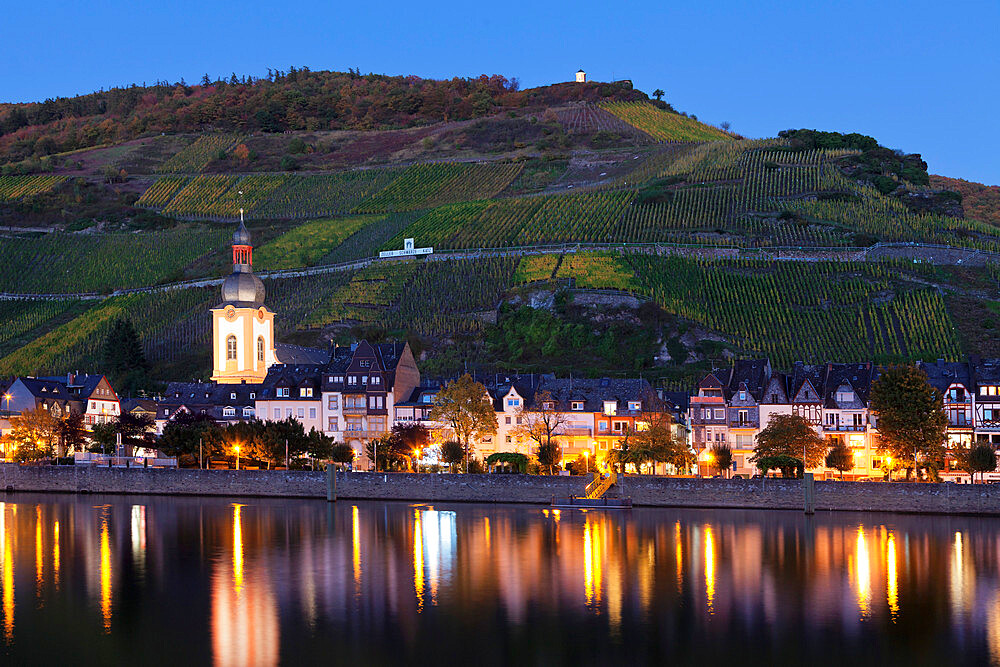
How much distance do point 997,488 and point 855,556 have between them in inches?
651

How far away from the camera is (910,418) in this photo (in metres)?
67.8

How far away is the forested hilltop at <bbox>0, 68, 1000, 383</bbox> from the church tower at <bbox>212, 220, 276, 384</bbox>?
6.13m

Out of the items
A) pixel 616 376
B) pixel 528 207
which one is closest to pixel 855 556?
pixel 616 376

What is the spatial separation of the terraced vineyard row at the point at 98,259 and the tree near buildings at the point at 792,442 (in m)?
91.7

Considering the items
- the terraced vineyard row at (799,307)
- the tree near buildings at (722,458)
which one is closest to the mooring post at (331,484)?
the tree near buildings at (722,458)

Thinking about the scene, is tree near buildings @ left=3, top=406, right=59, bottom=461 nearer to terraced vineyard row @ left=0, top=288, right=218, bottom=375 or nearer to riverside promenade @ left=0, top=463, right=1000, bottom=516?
riverside promenade @ left=0, top=463, right=1000, bottom=516

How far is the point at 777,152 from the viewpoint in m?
166

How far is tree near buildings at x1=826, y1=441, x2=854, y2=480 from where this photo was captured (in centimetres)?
7250

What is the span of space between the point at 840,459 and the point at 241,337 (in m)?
56.9

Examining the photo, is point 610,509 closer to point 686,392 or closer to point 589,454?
point 589,454

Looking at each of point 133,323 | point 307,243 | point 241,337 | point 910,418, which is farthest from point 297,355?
point 910,418

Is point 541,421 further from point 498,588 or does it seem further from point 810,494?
point 498,588

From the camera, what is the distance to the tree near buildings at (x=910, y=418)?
6781 cm

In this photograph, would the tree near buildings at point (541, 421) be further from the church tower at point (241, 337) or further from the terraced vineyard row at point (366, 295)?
the terraced vineyard row at point (366, 295)
